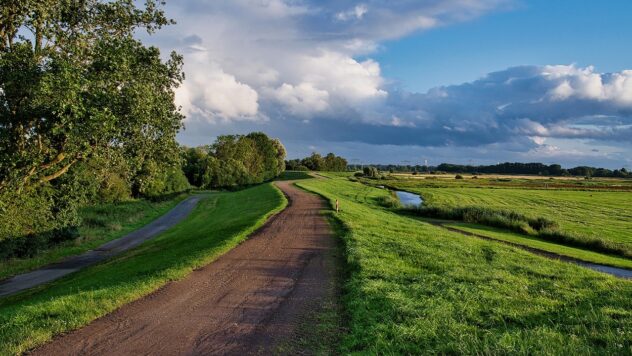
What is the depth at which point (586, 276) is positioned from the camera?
15.7 m

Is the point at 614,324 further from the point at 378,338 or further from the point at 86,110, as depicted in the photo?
the point at 86,110

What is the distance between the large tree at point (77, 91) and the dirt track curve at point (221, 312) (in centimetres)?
801

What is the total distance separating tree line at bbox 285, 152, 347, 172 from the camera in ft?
587

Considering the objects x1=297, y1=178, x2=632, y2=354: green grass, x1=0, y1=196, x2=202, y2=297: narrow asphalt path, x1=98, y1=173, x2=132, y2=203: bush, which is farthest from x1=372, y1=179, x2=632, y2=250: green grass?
x1=98, y1=173, x2=132, y2=203: bush

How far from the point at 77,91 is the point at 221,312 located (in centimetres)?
1170

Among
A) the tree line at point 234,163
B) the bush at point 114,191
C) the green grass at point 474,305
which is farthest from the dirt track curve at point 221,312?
the tree line at point 234,163

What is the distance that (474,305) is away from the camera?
9.96 m

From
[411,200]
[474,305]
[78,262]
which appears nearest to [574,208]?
[411,200]

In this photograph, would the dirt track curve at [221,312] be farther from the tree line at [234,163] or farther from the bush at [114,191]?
the tree line at [234,163]

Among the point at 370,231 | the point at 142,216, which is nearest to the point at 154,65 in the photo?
the point at 370,231

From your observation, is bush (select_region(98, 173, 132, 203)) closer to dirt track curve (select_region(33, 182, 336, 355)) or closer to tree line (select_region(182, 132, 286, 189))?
tree line (select_region(182, 132, 286, 189))

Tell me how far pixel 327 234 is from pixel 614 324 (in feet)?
45.6

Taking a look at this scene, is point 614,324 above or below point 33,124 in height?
below

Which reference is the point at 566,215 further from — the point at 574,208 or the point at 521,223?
the point at 521,223
